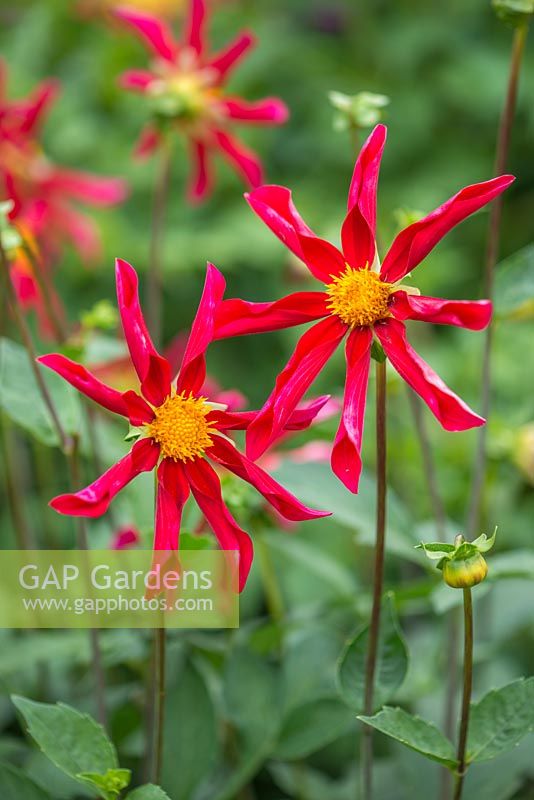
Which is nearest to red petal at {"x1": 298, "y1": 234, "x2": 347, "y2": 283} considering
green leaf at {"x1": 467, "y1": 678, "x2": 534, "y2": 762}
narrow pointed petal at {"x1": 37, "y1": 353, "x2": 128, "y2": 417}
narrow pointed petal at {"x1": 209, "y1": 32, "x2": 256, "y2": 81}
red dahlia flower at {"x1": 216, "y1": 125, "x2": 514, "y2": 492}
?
red dahlia flower at {"x1": 216, "y1": 125, "x2": 514, "y2": 492}

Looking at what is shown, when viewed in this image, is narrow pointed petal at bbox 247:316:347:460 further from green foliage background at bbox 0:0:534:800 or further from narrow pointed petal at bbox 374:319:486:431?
green foliage background at bbox 0:0:534:800

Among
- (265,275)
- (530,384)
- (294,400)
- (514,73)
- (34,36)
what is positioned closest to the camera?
(294,400)

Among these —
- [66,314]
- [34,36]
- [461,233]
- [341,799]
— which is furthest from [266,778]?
[34,36]

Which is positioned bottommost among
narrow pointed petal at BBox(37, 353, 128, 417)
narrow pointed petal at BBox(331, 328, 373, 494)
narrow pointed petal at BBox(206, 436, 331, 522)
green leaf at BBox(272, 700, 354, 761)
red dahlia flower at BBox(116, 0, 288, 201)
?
green leaf at BBox(272, 700, 354, 761)

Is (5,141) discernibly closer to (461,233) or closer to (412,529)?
(412,529)

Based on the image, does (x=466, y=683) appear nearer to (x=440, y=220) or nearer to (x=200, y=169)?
(x=440, y=220)

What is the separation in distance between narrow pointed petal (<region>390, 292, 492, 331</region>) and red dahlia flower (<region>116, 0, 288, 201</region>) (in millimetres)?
333

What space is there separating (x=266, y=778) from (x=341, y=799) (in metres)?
0.11

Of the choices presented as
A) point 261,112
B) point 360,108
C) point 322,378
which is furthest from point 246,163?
point 322,378

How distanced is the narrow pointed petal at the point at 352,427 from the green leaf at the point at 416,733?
104 millimetres

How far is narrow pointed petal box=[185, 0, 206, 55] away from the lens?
778 mm

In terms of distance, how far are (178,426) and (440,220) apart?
5.7 inches

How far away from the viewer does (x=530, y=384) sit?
1.18 metres

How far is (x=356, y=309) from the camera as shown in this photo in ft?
1.53
